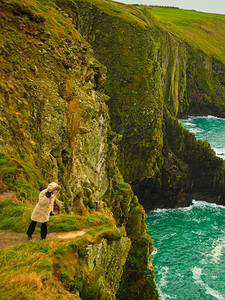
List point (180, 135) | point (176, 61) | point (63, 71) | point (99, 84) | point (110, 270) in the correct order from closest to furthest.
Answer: point (110, 270) < point (63, 71) < point (99, 84) < point (180, 135) < point (176, 61)

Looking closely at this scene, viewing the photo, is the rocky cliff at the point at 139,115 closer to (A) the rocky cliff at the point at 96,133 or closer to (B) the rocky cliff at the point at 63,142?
(A) the rocky cliff at the point at 96,133

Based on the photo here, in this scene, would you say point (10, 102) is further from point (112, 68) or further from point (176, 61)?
point (176, 61)

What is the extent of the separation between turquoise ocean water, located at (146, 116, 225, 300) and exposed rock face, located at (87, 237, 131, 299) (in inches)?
769

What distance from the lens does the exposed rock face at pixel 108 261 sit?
30.7 ft

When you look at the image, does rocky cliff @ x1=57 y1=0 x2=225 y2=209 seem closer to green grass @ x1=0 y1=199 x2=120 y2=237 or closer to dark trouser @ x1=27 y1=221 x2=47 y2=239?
green grass @ x1=0 y1=199 x2=120 y2=237

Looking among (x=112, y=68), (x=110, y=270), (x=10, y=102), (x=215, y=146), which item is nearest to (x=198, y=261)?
(x=110, y=270)

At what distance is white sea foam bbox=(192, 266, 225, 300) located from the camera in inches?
1143

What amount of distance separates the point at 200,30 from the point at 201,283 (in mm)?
131158

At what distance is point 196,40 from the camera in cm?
11850

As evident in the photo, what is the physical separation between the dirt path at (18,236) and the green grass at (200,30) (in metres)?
111

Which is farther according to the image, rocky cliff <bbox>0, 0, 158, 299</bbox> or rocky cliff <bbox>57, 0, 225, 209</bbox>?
rocky cliff <bbox>57, 0, 225, 209</bbox>

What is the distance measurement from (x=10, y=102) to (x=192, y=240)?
33.7 m

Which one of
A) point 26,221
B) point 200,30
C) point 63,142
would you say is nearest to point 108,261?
point 26,221

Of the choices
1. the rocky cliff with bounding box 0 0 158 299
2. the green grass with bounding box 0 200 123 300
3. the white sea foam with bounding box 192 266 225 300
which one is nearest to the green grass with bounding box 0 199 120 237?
the green grass with bounding box 0 200 123 300
